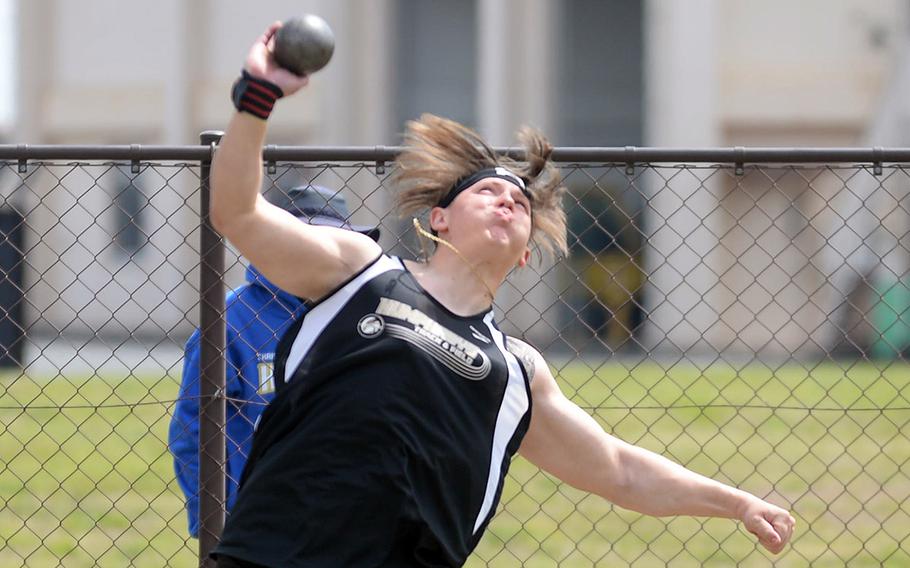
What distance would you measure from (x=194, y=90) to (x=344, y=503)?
2301cm

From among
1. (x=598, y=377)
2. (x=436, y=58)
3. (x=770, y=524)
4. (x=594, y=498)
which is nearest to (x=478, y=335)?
(x=770, y=524)

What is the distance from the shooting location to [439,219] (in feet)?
10.7

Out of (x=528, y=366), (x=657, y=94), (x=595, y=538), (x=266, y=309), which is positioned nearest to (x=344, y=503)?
(x=528, y=366)

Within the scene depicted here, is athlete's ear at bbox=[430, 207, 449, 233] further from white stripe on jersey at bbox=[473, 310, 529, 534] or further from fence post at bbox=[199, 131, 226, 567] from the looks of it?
fence post at bbox=[199, 131, 226, 567]

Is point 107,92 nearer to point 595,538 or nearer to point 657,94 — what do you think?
point 657,94

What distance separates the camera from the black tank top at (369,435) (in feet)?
9.62

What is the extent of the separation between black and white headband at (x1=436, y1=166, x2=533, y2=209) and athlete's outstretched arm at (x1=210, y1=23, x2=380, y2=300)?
30 centimetres

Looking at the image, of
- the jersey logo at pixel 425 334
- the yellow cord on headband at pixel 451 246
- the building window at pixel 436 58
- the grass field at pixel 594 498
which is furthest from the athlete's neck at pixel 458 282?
the building window at pixel 436 58

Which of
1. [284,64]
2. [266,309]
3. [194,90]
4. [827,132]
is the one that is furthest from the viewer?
[194,90]

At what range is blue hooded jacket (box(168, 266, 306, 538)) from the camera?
169 inches

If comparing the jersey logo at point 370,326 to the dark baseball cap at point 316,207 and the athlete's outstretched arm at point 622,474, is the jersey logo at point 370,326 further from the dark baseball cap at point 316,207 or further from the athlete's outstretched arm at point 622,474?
the dark baseball cap at point 316,207

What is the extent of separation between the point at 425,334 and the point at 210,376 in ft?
4.71

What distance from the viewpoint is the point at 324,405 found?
295 centimetres

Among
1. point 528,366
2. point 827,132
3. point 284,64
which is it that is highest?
point 284,64
